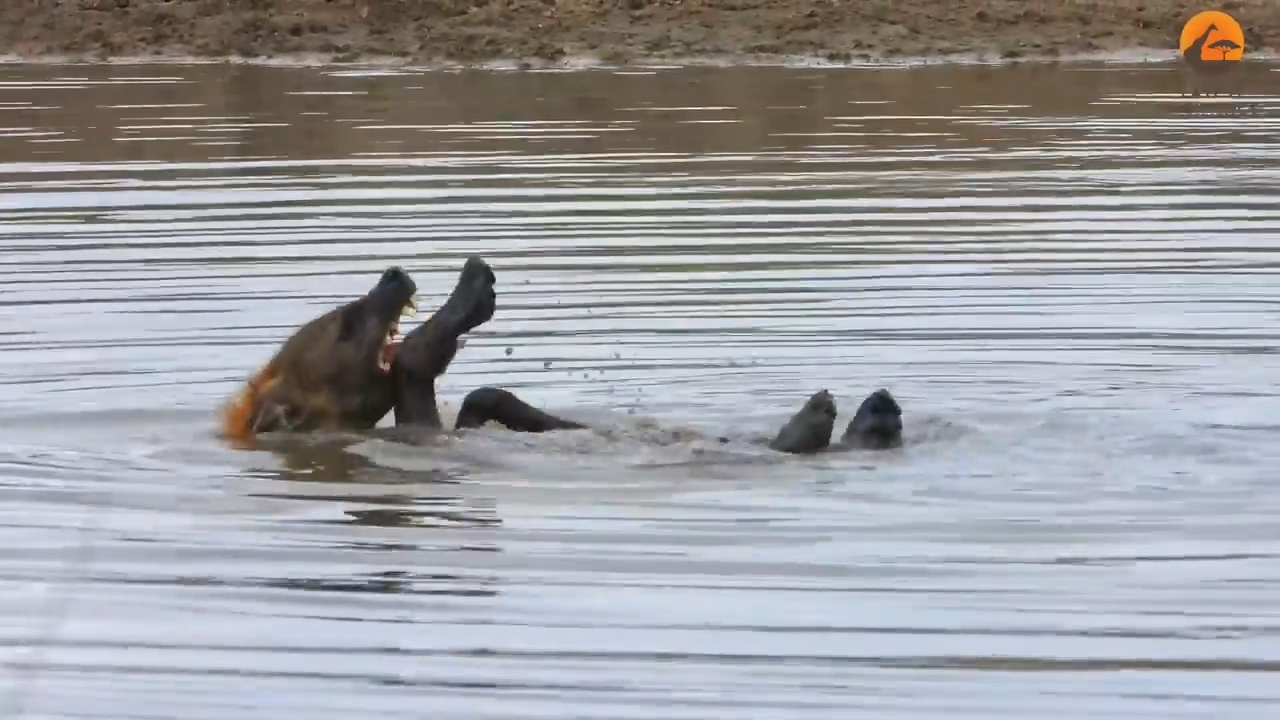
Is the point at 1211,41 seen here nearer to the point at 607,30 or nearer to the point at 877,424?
the point at 607,30

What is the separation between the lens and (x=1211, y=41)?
24328mm

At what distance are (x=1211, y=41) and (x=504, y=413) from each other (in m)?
17.0

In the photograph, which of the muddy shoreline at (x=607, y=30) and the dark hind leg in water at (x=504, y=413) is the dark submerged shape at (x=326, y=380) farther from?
the muddy shoreline at (x=607, y=30)

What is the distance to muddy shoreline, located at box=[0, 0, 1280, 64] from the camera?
81.0 feet

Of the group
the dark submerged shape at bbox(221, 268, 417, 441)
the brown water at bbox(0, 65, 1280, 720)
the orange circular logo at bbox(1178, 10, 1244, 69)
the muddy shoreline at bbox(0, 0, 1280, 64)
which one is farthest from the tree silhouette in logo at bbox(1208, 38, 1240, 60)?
the dark submerged shape at bbox(221, 268, 417, 441)

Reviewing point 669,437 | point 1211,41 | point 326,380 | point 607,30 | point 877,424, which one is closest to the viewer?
point 877,424

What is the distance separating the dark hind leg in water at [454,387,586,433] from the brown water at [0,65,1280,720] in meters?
0.16

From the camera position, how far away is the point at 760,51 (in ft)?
80.1

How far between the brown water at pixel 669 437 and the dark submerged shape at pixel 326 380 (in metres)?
0.25

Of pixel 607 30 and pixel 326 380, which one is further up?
pixel 326 380

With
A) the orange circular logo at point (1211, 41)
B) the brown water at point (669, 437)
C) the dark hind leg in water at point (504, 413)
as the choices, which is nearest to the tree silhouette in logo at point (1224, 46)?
the orange circular logo at point (1211, 41)

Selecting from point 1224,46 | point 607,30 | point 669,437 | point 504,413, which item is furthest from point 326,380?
point 1224,46

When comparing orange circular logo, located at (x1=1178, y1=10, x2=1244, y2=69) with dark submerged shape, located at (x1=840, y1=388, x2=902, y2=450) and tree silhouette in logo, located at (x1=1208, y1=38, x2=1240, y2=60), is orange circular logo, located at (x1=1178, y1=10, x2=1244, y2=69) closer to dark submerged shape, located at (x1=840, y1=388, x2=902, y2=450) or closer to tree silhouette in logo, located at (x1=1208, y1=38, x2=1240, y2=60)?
tree silhouette in logo, located at (x1=1208, y1=38, x2=1240, y2=60)

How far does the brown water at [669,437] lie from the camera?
19.8ft
